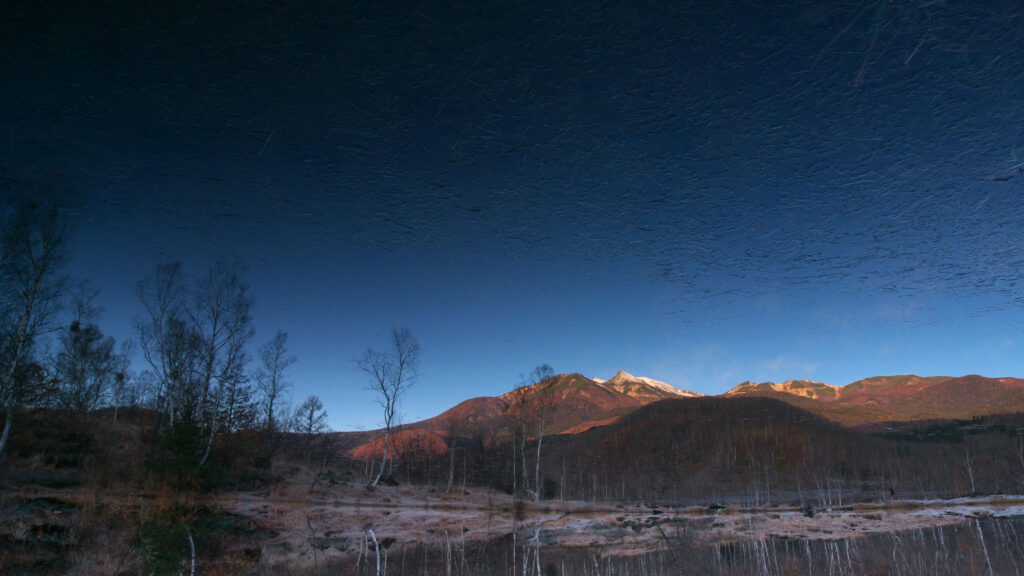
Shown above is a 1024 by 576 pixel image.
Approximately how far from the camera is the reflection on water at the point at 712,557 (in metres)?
14.7

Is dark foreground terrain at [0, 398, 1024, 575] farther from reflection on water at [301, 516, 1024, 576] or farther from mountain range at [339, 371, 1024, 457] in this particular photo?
mountain range at [339, 371, 1024, 457]

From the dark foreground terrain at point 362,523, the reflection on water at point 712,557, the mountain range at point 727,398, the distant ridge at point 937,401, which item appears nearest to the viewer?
the dark foreground terrain at point 362,523

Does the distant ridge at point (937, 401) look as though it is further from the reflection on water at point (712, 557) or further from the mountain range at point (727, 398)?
the reflection on water at point (712, 557)

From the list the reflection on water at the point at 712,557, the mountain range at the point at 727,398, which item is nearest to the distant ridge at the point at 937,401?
the mountain range at the point at 727,398

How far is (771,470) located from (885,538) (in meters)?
54.9

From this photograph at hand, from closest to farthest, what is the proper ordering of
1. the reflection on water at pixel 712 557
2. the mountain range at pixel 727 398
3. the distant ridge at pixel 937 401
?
the reflection on water at pixel 712 557
the mountain range at pixel 727 398
the distant ridge at pixel 937 401

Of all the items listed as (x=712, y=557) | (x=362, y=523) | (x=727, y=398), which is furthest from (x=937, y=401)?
(x=362, y=523)

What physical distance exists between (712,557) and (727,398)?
110 meters

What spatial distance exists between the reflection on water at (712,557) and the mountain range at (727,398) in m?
19.3

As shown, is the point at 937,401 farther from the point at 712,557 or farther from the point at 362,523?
the point at 362,523

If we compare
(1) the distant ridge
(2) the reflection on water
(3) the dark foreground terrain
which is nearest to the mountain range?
(1) the distant ridge

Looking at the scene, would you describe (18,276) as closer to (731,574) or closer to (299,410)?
(731,574)

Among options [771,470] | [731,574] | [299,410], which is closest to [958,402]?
[771,470]

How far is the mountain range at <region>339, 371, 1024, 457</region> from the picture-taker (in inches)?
1750
